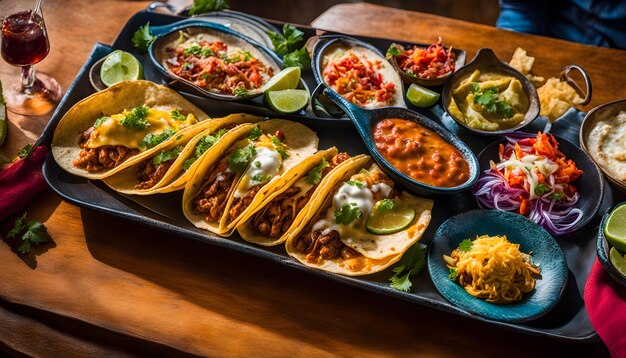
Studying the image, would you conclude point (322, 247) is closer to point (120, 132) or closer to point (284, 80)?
point (284, 80)

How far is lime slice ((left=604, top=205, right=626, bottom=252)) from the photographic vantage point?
3.37 meters

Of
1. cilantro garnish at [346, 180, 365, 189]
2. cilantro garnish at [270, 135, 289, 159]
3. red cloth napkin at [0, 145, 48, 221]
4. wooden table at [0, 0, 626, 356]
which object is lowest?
wooden table at [0, 0, 626, 356]

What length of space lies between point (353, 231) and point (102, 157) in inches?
66.8

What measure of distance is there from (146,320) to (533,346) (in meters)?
2.14

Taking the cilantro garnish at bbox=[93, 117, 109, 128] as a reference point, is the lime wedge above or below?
below

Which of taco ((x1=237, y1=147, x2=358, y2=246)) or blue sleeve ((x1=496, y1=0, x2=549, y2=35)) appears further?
blue sleeve ((x1=496, y1=0, x2=549, y2=35))

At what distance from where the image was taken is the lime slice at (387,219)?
11.6ft

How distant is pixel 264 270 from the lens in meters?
3.61

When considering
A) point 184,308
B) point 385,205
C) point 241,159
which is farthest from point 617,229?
point 184,308

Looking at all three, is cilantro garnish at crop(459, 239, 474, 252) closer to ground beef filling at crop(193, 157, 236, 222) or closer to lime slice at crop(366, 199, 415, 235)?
lime slice at crop(366, 199, 415, 235)

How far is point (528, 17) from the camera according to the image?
228 inches

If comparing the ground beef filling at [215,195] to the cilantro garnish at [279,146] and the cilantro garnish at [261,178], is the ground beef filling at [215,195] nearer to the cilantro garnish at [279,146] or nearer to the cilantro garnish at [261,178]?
the cilantro garnish at [261,178]

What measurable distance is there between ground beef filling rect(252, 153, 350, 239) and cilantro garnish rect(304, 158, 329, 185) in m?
0.04

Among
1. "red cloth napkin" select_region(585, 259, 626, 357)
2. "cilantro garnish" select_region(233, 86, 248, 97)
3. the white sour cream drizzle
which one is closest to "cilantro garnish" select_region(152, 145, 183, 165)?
the white sour cream drizzle
